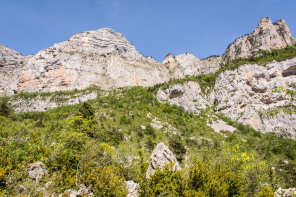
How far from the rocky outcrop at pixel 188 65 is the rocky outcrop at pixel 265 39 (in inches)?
606

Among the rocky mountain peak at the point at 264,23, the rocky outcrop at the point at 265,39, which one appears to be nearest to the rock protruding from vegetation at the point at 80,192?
the rocky outcrop at the point at 265,39

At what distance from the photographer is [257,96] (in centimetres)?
6203

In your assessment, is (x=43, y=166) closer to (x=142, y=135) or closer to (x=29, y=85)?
(x=142, y=135)

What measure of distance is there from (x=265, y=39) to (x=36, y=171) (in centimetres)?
11065

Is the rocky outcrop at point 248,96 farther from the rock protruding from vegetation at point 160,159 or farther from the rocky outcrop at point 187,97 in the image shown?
the rock protruding from vegetation at point 160,159

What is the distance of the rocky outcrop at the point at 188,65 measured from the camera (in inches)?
4508

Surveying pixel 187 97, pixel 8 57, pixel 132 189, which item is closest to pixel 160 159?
pixel 132 189

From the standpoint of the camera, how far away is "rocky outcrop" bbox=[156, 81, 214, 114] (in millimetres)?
66000

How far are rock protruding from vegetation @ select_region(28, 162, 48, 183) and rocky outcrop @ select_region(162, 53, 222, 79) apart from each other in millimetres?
104375

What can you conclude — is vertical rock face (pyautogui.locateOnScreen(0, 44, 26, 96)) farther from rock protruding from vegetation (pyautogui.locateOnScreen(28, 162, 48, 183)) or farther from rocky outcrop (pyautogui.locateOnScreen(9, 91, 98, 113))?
rock protruding from vegetation (pyautogui.locateOnScreen(28, 162, 48, 183))

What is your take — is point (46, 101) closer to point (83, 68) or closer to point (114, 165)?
point (83, 68)

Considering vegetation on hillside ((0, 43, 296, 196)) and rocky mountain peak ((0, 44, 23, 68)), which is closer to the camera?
vegetation on hillside ((0, 43, 296, 196))

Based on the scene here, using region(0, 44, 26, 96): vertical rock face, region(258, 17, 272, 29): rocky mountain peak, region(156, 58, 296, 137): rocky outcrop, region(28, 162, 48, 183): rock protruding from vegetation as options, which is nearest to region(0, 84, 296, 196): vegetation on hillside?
region(28, 162, 48, 183): rock protruding from vegetation

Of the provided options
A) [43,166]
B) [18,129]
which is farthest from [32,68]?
[43,166]
